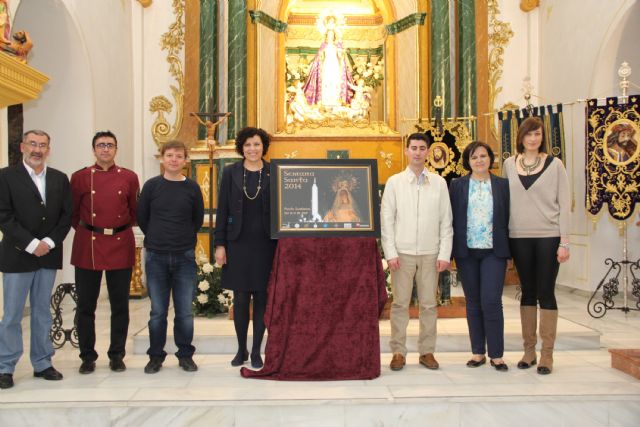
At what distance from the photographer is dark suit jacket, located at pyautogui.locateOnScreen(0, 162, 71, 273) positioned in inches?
146

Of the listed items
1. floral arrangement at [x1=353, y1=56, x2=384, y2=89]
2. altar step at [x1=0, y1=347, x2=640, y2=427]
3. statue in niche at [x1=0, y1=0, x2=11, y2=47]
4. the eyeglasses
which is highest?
floral arrangement at [x1=353, y1=56, x2=384, y2=89]

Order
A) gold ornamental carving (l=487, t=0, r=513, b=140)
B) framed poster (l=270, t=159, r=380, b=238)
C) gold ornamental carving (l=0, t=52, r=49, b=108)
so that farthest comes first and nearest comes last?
gold ornamental carving (l=487, t=0, r=513, b=140)
gold ornamental carving (l=0, t=52, r=49, b=108)
framed poster (l=270, t=159, r=380, b=238)

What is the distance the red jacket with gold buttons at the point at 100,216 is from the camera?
13.0 ft

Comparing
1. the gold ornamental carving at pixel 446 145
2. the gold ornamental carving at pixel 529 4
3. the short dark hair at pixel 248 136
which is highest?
the gold ornamental carving at pixel 529 4

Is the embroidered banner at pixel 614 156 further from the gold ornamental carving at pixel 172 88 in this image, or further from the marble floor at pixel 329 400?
the gold ornamental carving at pixel 172 88

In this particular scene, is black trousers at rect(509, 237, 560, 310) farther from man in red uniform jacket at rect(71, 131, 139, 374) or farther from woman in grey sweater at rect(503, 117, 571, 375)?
man in red uniform jacket at rect(71, 131, 139, 374)

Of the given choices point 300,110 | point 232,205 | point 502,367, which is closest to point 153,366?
point 232,205

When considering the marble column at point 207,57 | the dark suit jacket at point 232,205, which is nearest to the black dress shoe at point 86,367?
the dark suit jacket at point 232,205

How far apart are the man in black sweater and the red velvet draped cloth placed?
64cm

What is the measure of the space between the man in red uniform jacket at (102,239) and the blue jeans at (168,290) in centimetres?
22

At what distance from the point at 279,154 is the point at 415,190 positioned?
213 inches

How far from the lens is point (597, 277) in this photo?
774 centimetres

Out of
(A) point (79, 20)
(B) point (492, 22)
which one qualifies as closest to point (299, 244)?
(A) point (79, 20)

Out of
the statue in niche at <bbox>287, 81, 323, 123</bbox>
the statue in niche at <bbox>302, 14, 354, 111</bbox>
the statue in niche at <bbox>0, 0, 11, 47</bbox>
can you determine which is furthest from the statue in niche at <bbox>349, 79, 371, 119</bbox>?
the statue in niche at <bbox>0, 0, 11, 47</bbox>
